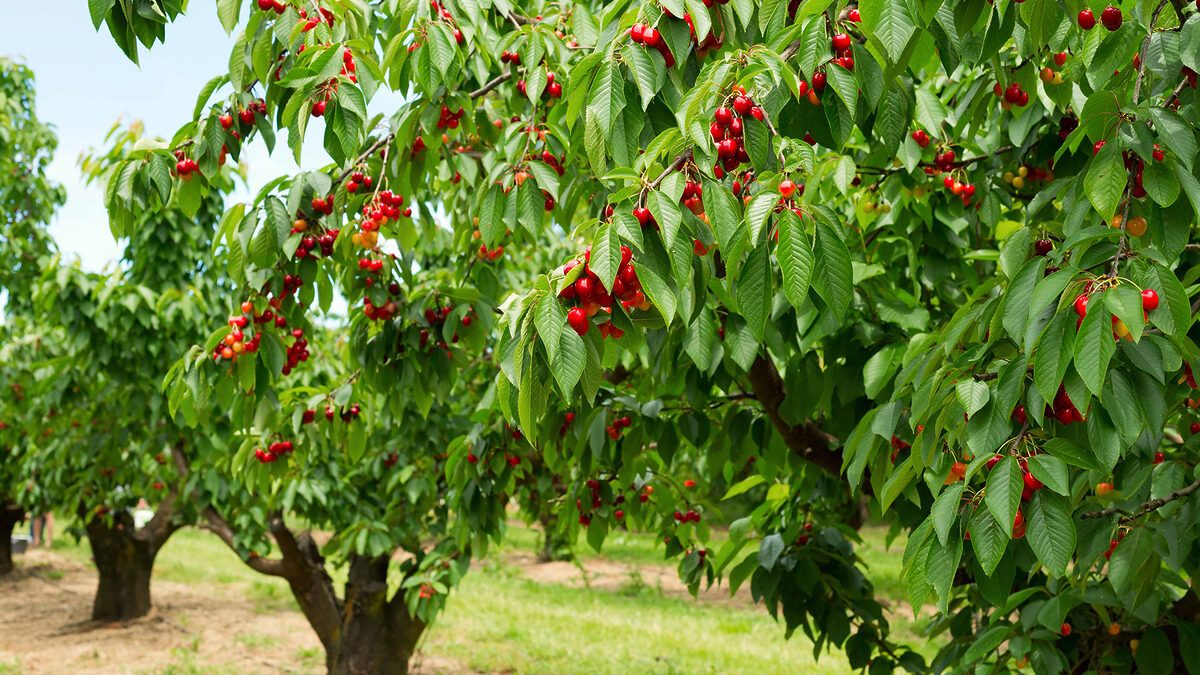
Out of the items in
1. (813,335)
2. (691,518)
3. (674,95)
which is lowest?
(691,518)

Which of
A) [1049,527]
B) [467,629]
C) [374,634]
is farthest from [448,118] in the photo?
[467,629]

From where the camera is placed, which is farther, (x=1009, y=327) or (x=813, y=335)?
(x=813, y=335)

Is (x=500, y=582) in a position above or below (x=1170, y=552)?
below

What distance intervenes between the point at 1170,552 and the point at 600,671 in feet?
22.3

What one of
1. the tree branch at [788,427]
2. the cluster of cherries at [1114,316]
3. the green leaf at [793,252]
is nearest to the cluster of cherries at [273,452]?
the tree branch at [788,427]

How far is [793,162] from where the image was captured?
132cm

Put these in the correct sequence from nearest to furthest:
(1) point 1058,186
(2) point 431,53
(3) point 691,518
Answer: (1) point 1058,186, (2) point 431,53, (3) point 691,518

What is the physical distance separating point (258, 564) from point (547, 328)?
227 inches

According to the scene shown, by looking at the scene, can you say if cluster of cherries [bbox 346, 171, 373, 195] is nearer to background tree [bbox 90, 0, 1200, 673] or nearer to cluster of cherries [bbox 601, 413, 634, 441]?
background tree [bbox 90, 0, 1200, 673]

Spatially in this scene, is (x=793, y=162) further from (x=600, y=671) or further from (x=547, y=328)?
(x=600, y=671)

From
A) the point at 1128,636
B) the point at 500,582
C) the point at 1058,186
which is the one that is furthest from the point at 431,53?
the point at 500,582

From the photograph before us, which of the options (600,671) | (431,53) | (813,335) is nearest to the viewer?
(431,53)

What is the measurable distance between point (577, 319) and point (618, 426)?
61.5 inches

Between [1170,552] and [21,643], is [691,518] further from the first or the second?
[21,643]
